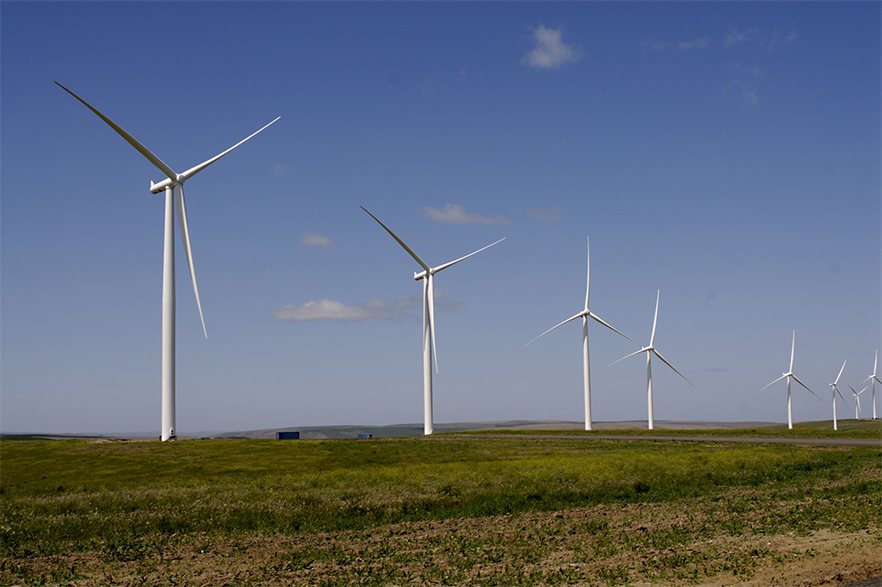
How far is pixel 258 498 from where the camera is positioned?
35.6 metres

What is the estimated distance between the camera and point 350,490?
124 ft

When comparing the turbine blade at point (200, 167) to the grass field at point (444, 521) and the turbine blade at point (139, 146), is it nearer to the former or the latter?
the turbine blade at point (139, 146)

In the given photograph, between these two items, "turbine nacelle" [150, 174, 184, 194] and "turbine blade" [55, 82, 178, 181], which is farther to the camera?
"turbine nacelle" [150, 174, 184, 194]

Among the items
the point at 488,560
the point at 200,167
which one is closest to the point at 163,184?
the point at 200,167

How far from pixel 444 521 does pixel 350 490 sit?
30.7 feet

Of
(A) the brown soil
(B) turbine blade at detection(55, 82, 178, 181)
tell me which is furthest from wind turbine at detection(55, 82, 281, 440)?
(A) the brown soil

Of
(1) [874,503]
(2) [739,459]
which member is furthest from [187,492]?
(2) [739,459]

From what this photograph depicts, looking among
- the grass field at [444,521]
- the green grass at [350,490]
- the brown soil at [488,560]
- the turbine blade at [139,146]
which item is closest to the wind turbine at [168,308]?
the turbine blade at [139,146]

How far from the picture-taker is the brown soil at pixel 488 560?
62.2 ft

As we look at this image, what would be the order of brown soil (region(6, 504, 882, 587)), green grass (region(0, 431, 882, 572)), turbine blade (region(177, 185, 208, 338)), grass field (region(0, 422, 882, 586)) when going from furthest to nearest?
turbine blade (region(177, 185, 208, 338))
green grass (region(0, 431, 882, 572))
grass field (region(0, 422, 882, 586))
brown soil (region(6, 504, 882, 587))

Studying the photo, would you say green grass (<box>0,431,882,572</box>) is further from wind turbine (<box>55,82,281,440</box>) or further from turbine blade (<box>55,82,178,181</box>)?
turbine blade (<box>55,82,178,181</box>)

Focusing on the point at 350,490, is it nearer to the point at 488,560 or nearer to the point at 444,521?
the point at 444,521

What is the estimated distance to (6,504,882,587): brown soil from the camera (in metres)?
19.0

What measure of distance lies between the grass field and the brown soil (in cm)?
9
